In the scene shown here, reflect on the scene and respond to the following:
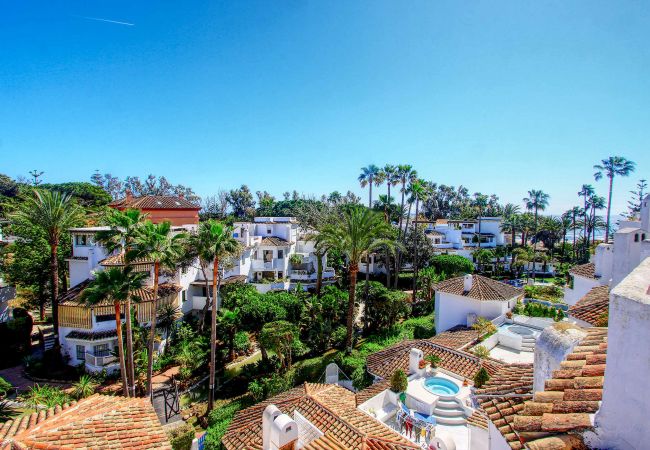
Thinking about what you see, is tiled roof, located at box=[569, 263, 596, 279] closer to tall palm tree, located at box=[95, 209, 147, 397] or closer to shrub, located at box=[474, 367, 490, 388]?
shrub, located at box=[474, 367, 490, 388]

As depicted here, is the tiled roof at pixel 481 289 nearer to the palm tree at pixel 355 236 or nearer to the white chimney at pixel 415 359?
the palm tree at pixel 355 236

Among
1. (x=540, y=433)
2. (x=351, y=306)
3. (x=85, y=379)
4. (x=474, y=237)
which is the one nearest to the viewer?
(x=540, y=433)

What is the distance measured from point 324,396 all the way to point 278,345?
8764 mm

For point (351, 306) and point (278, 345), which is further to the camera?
point (351, 306)

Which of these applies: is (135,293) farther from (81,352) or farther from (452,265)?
(452,265)

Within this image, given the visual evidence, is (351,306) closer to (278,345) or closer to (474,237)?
(278,345)

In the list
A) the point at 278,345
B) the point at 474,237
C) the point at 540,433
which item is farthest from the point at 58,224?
the point at 474,237

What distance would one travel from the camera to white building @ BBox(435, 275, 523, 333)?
1062 inches

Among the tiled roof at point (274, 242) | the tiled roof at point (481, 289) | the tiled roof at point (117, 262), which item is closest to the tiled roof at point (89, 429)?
the tiled roof at point (117, 262)

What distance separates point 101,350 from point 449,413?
2539cm

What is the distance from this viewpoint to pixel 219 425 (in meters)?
19.5

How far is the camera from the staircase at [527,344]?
22.5m

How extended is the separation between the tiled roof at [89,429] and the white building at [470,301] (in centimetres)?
2412

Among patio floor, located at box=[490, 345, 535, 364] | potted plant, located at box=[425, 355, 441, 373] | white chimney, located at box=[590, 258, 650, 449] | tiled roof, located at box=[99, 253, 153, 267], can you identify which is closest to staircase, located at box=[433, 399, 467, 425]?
potted plant, located at box=[425, 355, 441, 373]
